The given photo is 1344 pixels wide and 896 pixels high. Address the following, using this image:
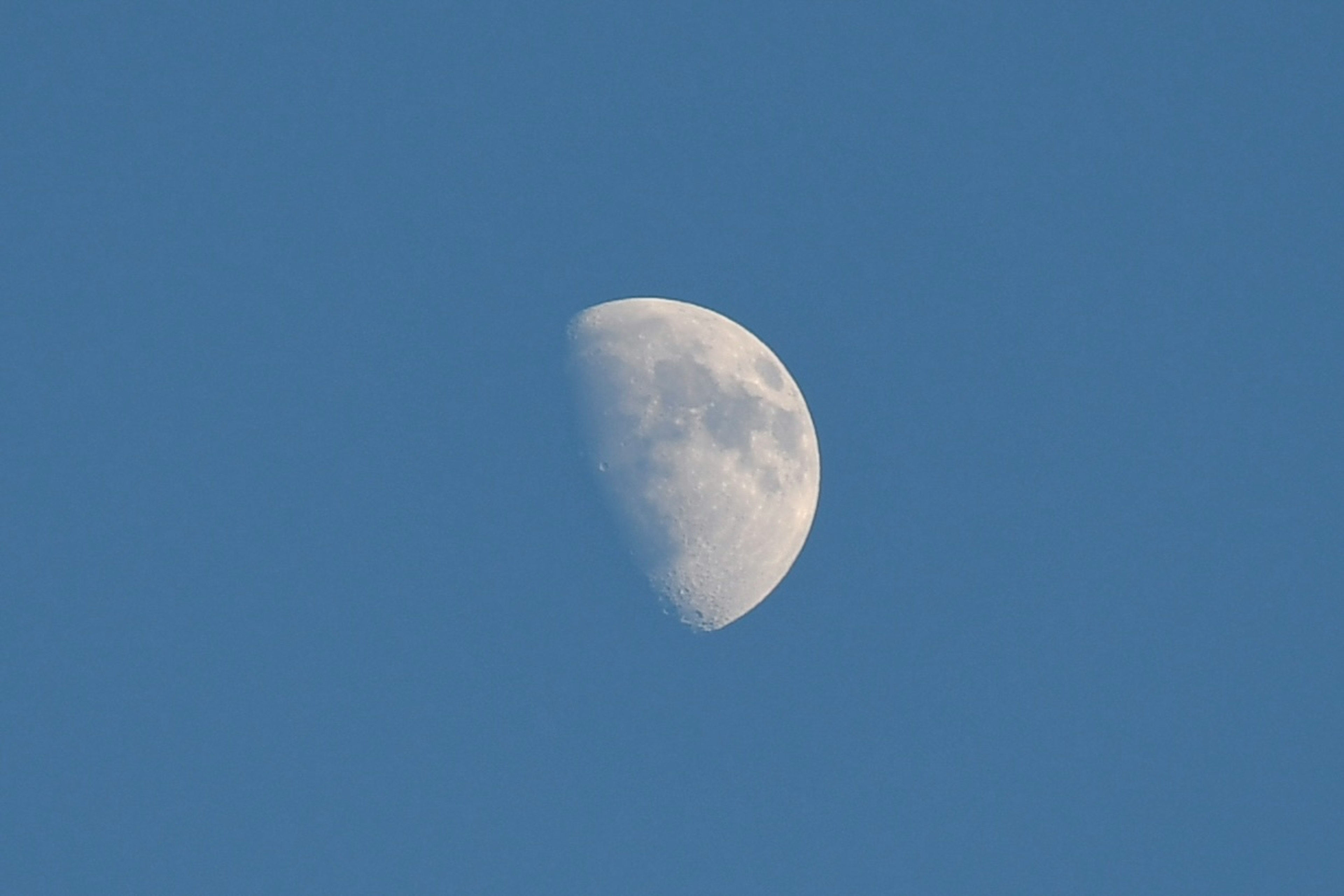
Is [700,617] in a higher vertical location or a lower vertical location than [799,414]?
lower

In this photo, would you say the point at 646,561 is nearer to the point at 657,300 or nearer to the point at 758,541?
the point at 758,541

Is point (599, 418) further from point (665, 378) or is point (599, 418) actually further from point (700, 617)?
point (700, 617)

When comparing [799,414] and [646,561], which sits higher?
[799,414]

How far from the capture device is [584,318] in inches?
792

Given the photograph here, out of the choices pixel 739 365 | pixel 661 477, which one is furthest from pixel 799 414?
pixel 661 477

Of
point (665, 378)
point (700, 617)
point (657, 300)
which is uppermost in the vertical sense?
Result: point (657, 300)

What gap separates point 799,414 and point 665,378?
2285 millimetres

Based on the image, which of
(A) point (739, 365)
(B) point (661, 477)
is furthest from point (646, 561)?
(A) point (739, 365)

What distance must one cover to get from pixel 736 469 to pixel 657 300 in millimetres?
2975

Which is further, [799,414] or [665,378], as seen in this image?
[799,414]

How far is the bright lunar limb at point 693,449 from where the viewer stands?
18984 mm

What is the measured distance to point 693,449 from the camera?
62.3 ft

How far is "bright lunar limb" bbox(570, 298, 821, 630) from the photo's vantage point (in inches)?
747

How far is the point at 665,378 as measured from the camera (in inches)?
757
